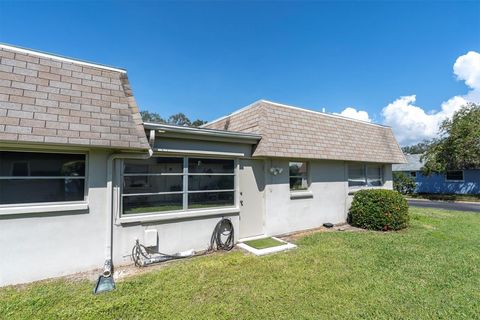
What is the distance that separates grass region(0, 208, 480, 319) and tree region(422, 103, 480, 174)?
21.6 m

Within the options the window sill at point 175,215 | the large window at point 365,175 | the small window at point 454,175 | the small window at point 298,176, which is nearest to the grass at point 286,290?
the window sill at point 175,215

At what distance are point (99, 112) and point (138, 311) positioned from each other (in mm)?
3990

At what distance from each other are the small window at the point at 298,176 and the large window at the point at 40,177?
6.33 metres

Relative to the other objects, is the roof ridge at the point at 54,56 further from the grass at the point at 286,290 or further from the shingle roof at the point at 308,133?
the grass at the point at 286,290

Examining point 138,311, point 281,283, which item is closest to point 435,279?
point 281,283

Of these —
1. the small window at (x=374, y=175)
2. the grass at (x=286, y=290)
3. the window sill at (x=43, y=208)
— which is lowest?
the grass at (x=286, y=290)

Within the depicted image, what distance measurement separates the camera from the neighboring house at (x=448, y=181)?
933 inches

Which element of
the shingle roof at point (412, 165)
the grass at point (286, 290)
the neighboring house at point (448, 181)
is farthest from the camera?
the shingle roof at point (412, 165)

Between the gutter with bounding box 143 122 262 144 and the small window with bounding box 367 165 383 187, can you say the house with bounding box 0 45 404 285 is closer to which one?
the gutter with bounding box 143 122 262 144

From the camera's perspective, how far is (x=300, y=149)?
26.8ft

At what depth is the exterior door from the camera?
7.48 m

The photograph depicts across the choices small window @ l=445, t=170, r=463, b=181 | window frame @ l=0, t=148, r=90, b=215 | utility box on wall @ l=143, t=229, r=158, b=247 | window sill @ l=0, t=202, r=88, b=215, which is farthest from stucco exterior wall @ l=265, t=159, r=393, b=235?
small window @ l=445, t=170, r=463, b=181

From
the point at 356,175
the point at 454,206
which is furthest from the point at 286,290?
the point at 454,206

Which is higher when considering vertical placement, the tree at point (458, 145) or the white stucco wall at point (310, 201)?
the tree at point (458, 145)
